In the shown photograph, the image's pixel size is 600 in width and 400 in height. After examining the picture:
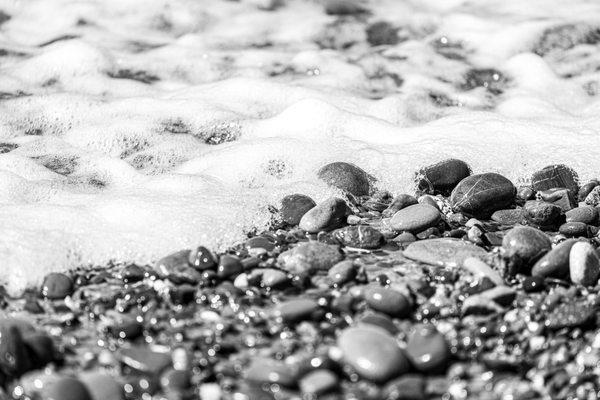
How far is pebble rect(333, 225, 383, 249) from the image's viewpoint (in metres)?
3.10

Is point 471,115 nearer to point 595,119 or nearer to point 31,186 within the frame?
point 595,119

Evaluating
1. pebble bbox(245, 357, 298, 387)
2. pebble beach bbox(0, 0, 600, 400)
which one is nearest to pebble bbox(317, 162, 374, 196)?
pebble beach bbox(0, 0, 600, 400)

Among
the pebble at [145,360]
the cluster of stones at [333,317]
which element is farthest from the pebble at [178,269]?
the pebble at [145,360]

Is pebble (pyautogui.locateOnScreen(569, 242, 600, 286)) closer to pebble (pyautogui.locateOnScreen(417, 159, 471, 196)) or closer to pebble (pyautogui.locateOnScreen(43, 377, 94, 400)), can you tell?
pebble (pyautogui.locateOnScreen(417, 159, 471, 196))

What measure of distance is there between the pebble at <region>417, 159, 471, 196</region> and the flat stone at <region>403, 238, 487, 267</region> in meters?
0.72

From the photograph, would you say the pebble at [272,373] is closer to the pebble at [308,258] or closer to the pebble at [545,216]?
the pebble at [308,258]

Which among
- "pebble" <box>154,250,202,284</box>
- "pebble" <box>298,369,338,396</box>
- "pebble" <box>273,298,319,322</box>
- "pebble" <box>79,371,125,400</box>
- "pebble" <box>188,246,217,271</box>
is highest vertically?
"pebble" <box>298,369,338,396</box>

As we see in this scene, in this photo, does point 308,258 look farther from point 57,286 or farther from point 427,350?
point 57,286

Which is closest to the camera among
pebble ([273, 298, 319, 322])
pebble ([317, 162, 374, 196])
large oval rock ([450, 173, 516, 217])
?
pebble ([273, 298, 319, 322])

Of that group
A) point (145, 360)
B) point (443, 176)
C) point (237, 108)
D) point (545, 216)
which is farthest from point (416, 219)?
point (237, 108)

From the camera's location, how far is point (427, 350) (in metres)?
2.17

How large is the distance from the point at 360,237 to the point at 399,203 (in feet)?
1.52

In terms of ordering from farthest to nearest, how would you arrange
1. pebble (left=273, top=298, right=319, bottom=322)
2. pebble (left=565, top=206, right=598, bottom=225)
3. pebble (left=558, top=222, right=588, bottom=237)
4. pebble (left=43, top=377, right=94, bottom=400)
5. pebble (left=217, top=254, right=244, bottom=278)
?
pebble (left=565, top=206, right=598, bottom=225) < pebble (left=558, top=222, right=588, bottom=237) < pebble (left=217, top=254, right=244, bottom=278) < pebble (left=273, top=298, right=319, bottom=322) < pebble (left=43, top=377, right=94, bottom=400)

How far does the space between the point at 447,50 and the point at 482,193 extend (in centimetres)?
312
